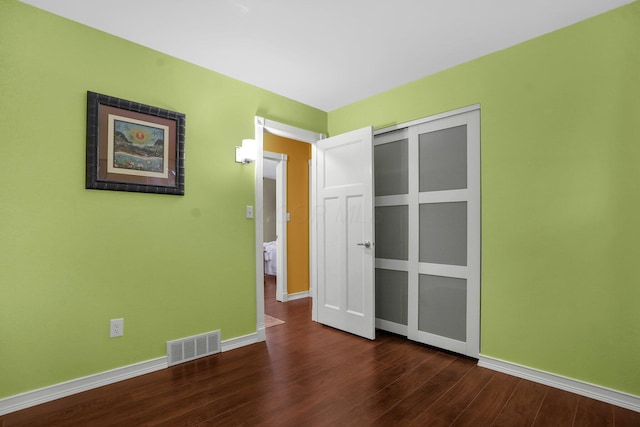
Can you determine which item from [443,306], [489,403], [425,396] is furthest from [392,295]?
[489,403]

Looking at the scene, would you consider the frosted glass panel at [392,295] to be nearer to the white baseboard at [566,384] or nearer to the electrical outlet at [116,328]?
the white baseboard at [566,384]

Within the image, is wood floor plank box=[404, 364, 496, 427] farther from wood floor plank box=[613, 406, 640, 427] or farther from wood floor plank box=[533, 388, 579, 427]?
wood floor plank box=[613, 406, 640, 427]

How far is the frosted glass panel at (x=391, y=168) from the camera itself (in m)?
3.24

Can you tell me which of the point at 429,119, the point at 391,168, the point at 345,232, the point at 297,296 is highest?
the point at 429,119

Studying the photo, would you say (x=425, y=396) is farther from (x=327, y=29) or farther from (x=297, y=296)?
(x=297, y=296)

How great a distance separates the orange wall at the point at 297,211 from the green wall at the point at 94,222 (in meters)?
1.78

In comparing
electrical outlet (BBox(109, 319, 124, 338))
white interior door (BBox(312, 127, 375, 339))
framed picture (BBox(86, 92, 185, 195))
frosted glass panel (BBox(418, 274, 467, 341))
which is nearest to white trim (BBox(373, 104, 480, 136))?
white interior door (BBox(312, 127, 375, 339))

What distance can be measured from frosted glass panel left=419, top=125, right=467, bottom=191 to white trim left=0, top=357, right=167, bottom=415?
9.08ft

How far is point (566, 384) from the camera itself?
221 centimetres

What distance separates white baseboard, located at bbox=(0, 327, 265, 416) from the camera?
77.0 inches

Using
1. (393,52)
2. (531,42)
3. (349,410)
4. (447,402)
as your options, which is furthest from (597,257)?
(393,52)

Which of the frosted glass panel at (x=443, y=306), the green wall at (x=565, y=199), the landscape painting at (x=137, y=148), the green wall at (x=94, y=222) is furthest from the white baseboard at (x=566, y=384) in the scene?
the landscape painting at (x=137, y=148)

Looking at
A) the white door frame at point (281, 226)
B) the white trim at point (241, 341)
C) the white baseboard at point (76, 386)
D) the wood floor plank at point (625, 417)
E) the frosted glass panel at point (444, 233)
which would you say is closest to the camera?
the wood floor plank at point (625, 417)

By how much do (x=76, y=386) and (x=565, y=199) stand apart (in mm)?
3597
